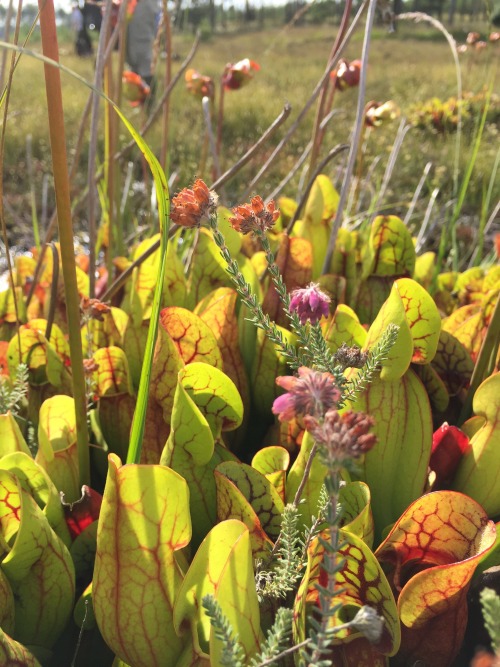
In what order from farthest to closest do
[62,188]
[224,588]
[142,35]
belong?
[142,35] → [62,188] → [224,588]

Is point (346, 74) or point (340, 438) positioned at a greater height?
point (346, 74)

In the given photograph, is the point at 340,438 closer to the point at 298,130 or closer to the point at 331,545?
the point at 331,545

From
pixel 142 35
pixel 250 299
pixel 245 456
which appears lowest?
pixel 245 456

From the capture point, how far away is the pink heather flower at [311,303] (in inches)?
26.8

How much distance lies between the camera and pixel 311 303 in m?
0.68

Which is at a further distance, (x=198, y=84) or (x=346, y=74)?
(x=198, y=84)

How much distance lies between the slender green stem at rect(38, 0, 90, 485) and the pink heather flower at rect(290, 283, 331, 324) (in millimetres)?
251

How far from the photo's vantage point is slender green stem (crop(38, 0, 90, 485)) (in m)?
0.60

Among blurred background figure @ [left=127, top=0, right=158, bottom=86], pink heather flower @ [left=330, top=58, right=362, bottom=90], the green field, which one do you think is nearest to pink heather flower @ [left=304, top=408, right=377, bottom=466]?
the green field

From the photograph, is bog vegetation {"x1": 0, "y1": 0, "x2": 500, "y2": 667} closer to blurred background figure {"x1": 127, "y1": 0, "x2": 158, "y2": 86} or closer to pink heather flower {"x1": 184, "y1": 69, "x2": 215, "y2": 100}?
pink heather flower {"x1": 184, "y1": 69, "x2": 215, "y2": 100}

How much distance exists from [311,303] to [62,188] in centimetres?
29

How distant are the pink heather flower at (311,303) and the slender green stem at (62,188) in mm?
251

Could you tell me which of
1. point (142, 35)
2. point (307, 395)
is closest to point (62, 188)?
point (307, 395)

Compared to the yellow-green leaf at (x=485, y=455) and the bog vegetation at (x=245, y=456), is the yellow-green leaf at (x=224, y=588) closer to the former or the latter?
the bog vegetation at (x=245, y=456)
